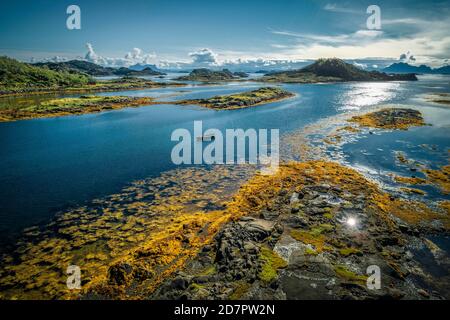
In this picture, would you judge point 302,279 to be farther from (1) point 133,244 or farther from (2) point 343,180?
(2) point 343,180

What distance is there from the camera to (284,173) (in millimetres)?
31062

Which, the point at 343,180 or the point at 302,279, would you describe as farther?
the point at 343,180

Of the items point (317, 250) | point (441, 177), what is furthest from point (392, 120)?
point (317, 250)

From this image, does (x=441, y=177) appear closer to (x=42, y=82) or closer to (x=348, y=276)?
(x=348, y=276)

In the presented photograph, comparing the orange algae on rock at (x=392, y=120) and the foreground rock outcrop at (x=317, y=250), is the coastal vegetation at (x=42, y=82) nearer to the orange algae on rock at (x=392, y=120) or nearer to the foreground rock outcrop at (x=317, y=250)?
the orange algae on rock at (x=392, y=120)

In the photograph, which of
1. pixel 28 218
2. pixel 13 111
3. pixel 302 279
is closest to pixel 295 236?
pixel 302 279

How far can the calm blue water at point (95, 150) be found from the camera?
82.6 ft

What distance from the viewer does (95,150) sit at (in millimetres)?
42375

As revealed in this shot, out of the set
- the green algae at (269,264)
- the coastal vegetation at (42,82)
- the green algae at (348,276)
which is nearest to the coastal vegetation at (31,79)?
the coastal vegetation at (42,82)

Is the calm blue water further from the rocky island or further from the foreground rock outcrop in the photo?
the foreground rock outcrop

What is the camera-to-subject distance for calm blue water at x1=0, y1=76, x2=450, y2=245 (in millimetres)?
25172

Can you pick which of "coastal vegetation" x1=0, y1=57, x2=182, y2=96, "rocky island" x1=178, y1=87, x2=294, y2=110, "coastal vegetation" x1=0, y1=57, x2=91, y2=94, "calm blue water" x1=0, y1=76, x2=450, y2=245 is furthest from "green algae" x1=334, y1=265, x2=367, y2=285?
"coastal vegetation" x1=0, y1=57, x2=91, y2=94
